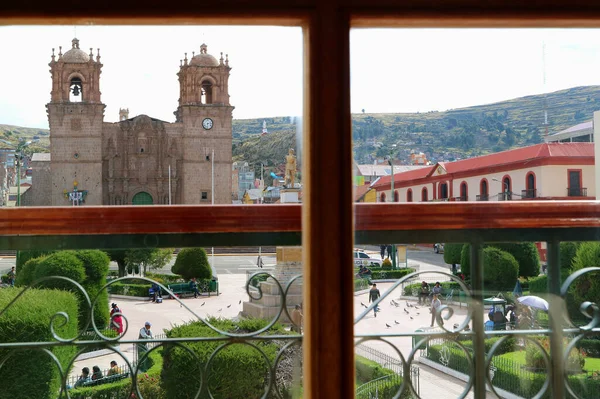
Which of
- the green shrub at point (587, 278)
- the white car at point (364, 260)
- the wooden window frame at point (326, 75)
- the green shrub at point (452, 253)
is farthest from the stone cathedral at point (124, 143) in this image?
the green shrub at point (587, 278)

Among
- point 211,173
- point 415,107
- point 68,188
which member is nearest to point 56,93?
point 68,188

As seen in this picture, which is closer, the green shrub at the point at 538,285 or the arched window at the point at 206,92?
the arched window at the point at 206,92

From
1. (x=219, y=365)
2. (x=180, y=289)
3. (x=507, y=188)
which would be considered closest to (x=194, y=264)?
(x=180, y=289)

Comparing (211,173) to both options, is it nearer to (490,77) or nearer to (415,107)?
(415,107)

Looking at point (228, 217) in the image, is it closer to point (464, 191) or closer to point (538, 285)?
point (464, 191)

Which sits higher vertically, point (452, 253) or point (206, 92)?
point (206, 92)

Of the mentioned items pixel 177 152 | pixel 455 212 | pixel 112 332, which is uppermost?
pixel 177 152

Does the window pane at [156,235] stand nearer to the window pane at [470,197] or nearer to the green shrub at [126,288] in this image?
the green shrub at [126,288]
